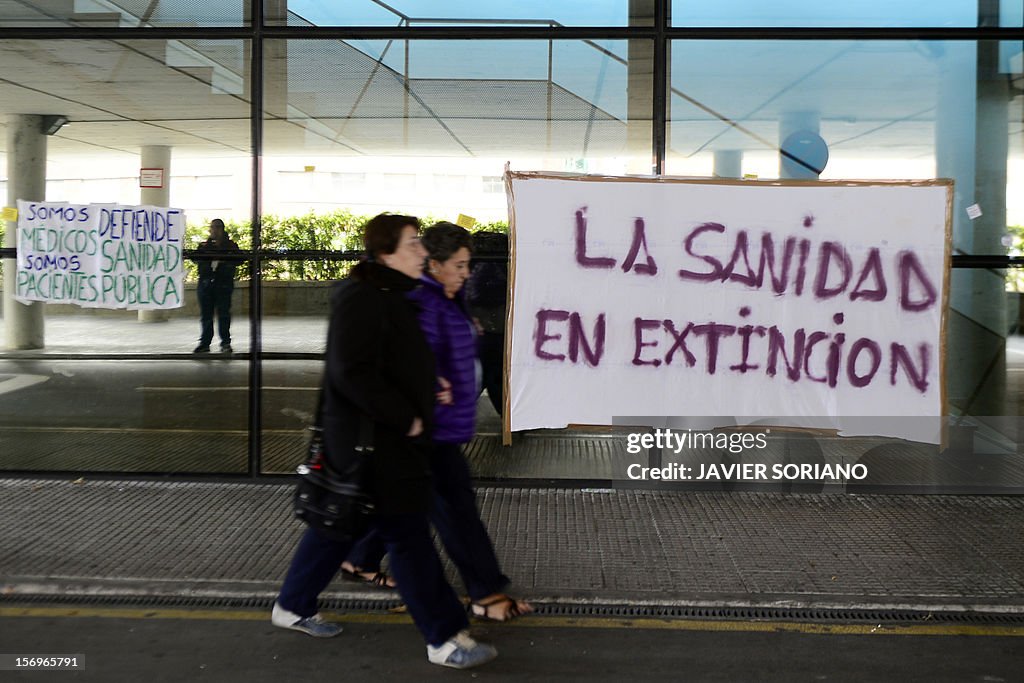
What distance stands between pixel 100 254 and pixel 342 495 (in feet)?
13.2

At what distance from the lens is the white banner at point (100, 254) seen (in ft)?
23.1

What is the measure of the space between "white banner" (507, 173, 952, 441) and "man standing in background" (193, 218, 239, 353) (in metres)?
1.99

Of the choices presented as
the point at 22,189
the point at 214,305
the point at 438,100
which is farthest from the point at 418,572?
the point at 22,189

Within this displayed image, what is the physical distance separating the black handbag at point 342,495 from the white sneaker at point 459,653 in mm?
556

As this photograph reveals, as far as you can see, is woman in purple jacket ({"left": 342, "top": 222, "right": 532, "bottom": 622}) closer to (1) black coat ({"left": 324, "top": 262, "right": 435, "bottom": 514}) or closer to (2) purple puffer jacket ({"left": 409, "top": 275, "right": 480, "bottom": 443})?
(2) purple puffer jacket ({"left": 409, "top": 275, "right": 480, "bottom": 443})

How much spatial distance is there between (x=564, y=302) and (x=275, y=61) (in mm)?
2525

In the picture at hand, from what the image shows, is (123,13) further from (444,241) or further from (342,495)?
(342,495)

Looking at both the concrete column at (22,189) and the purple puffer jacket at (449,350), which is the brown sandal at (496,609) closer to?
the purple puffer jacket at (449,350)

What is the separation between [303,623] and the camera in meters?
4.36

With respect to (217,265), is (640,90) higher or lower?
higher

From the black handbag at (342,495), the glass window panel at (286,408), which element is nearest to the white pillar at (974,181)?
the glass window panel at (286,408)

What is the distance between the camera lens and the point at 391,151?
272 inches

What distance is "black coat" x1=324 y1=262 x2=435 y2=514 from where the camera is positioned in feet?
12.5

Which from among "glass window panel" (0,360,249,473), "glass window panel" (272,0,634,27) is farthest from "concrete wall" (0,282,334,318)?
"glass window panel" (272,0,634,27)
